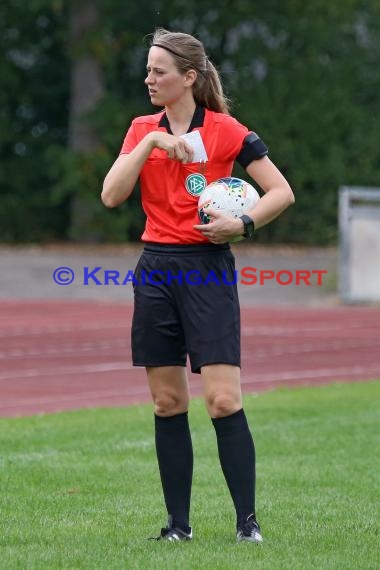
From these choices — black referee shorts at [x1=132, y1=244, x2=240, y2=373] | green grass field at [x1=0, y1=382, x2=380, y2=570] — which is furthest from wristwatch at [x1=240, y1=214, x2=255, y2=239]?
green grass field at [x1=0, y1=382, x2=380, y2=570]

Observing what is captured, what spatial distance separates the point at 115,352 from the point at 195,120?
993cm

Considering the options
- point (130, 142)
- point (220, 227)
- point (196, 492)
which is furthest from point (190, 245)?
point (196, 492)

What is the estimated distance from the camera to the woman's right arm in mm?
5332

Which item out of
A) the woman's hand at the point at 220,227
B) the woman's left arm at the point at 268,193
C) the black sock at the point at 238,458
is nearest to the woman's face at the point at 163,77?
the woman's left arm at the point at 268,193

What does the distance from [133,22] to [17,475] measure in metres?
25.0

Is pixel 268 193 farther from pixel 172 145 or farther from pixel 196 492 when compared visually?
pixel 196 492

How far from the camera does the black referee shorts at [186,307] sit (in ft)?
17.9

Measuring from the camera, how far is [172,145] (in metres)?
5.32

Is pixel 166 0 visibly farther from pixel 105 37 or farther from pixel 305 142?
pixel 305 142

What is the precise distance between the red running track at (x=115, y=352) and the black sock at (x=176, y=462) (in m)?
5.48

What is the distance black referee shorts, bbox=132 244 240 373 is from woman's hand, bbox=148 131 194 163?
39 cm

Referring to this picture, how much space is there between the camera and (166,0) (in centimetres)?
3150

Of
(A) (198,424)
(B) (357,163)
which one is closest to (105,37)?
(B) (357,163)

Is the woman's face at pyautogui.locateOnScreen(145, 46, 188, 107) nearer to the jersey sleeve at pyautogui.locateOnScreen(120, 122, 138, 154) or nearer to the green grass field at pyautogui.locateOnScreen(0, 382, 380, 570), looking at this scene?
the jersey sleeve at pyautogui.locateOnScreen(120, 122, 138, 154)
